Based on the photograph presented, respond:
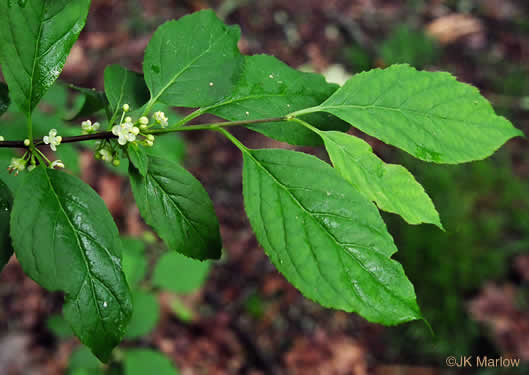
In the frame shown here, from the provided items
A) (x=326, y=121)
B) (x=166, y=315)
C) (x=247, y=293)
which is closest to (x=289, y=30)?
(x=247, y=293)

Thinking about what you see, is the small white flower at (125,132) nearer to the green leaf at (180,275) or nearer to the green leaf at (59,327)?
the green leaf at (180,275)

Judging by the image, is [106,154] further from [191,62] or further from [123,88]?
[191,62]

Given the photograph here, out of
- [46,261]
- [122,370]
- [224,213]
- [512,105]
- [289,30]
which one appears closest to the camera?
[46,261]

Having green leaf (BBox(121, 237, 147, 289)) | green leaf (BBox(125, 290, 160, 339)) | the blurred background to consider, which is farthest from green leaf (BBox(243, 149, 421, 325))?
green leaf (BBox(125, 290, 160, 339))

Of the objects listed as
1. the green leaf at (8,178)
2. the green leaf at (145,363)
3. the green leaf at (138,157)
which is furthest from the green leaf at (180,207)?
the green leaf at (145,363)

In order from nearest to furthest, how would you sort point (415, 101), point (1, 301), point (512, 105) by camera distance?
point (415, 101) → point (1, 301) → point (512, 105)

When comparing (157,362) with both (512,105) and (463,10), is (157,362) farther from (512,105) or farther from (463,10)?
(463,10)
